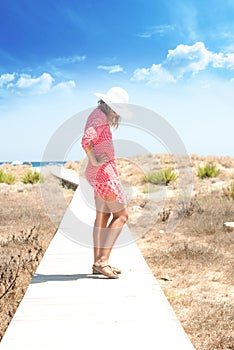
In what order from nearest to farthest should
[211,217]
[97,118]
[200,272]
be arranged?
A: [97,118]
[200,272]
[211,217]

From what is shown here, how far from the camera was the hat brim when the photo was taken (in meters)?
4.95

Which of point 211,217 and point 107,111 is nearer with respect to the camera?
point 107,111

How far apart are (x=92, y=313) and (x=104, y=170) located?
1.57 m

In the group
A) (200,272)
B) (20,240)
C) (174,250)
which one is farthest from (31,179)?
(200,272)

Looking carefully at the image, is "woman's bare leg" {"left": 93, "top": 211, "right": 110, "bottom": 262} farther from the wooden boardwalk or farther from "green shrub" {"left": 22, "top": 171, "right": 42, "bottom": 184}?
"green shrub" {"left": 22, "top": 171, "right": 42, "bottom": 184}

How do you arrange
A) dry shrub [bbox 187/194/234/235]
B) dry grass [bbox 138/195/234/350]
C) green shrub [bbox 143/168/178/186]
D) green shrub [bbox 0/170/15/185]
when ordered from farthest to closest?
green shrub [bbox 0/170/15/185], green shrub [bbox 143/168/178/186], dry shrub [bbox 187/194/234/235], dry grass [bbox 138/195/234/350]

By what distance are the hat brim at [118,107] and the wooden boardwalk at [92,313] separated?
1733mm

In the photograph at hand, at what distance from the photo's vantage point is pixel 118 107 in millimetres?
5012

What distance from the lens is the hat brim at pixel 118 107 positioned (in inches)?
195

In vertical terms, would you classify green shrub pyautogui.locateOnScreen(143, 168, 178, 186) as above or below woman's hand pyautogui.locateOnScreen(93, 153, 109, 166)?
below

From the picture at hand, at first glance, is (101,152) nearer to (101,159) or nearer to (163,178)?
(101,159)

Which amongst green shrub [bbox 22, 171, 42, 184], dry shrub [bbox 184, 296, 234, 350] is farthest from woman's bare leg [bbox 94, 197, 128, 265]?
green shrub [bbox 22, 171, 42, 184]

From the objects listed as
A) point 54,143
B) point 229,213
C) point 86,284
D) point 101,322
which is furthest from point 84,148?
point 229,213

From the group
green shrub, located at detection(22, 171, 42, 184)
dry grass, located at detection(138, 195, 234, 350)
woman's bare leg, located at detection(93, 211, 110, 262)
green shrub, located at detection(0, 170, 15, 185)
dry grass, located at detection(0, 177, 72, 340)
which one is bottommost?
green shrub, located at detection(0, 170, 15, 185)
